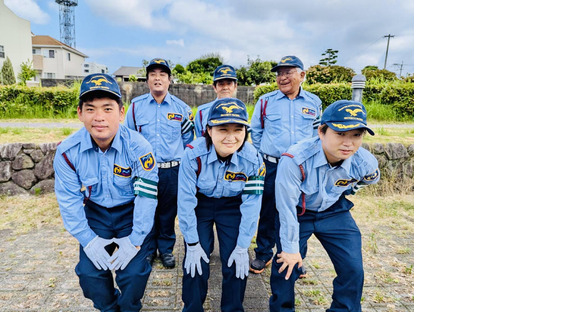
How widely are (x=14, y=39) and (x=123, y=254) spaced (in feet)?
115

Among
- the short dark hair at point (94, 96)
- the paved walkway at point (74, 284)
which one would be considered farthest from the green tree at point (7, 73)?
the short dark hair at point (94, 96)

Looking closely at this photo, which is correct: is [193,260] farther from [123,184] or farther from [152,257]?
[152,257]

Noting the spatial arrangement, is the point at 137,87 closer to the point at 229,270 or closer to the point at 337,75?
the point at 337,75

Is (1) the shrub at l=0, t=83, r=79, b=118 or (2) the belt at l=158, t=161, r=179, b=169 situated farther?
(1) the shrub at l=0, t=83, r=79, b=118

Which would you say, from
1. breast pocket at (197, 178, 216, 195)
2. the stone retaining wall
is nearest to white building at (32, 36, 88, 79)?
the stone retaining wall

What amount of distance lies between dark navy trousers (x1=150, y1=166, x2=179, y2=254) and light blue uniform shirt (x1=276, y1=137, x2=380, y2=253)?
1.57 m

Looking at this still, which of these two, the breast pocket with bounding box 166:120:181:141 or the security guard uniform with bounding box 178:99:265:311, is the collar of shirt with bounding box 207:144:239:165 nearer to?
the security guard uniform with bounding box 178:99:265:311

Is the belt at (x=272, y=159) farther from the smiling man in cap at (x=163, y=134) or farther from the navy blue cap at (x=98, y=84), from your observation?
the navy blue cap at (x=98, y=84)

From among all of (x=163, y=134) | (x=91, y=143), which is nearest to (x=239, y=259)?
(x=91, y=143)

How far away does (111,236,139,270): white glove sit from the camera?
7.95 feet

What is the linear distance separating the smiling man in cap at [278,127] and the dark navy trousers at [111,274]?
4.23 ft

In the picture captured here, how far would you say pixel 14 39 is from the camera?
1109 inches

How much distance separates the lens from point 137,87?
1401 centimetres
